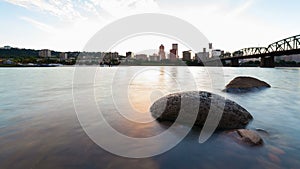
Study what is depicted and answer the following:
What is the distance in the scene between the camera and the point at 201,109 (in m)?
6.81

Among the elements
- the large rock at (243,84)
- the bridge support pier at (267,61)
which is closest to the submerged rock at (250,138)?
the large rock at (243,84)

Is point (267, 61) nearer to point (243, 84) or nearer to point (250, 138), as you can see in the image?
point (243, 84)

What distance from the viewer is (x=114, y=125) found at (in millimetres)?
6777

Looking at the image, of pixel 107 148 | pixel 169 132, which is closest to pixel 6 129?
pixel 107 148

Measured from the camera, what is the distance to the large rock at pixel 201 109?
6578mm

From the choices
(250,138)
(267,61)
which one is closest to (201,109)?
(250,138)

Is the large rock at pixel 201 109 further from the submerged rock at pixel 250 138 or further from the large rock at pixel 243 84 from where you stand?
the large rock at pixel 243 84

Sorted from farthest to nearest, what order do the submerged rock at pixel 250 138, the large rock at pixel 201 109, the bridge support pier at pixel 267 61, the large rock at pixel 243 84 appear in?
1. the bridge support pier at pixel 267 61
2. the large rock at pixel 243 84
3. the large rock at pixel 201 109
4. the submerged rock at pixel 250 138

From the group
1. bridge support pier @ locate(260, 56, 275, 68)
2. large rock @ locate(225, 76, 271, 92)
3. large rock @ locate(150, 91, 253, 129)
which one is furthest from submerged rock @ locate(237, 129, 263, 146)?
bridge support pier @ locate(260, 56, 275, 68)

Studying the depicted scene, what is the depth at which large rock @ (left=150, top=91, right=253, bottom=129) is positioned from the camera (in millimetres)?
6578

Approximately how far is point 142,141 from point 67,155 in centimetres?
205

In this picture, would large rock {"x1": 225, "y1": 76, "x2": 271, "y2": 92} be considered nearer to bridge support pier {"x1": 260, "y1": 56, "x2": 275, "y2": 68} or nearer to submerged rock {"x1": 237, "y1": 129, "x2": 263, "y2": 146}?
submerged rock {"x1": 237, "y1": 129, "x2": 263, "y2": 146}

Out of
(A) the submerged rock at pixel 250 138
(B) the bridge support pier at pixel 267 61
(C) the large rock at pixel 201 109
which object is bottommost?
(A) the submerged rock at pixel 250 138

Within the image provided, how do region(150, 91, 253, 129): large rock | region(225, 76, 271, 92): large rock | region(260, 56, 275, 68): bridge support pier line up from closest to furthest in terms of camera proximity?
region(150, 91, 253, 129): large rock, region(225, 76, 271, 92): large rock, region(260, 56, 275, 68): bridge support pier
